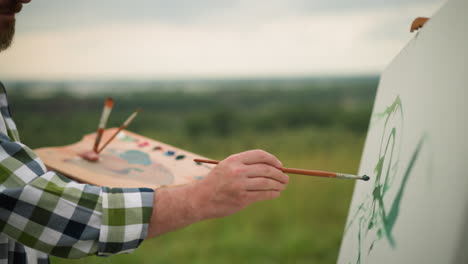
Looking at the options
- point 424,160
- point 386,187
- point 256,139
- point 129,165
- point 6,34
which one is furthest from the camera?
point 256,139

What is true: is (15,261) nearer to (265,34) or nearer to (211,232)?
(211,232)

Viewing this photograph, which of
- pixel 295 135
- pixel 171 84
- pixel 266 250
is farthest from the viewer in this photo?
pixel 171 84

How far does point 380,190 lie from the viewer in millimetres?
773

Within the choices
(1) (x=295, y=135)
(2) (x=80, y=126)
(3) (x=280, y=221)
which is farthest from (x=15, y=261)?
(2) (x=80, y=126)

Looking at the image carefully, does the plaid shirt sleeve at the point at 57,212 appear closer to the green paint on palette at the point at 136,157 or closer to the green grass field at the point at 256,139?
the green paint on palette at the point at 136,157

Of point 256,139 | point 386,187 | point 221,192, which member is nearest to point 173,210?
point 221,192

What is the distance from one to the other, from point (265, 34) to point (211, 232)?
2.46 meters

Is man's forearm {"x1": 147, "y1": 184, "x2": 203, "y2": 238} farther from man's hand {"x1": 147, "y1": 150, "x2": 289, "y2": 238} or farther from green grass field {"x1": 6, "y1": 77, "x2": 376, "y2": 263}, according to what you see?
green grass field {"x1": 6, "y1": 77, "x2": 376, "y2": 263}

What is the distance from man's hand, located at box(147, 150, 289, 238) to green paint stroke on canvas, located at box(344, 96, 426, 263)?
18cm

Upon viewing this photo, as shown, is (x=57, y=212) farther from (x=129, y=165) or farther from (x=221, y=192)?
(x=129, y=165)

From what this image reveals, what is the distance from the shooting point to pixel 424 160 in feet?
1.95

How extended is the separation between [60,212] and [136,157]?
2.39 ft

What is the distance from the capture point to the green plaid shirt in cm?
63

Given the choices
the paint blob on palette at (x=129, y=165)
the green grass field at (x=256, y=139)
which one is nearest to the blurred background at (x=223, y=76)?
the green grass field at (x=256, y=139)
